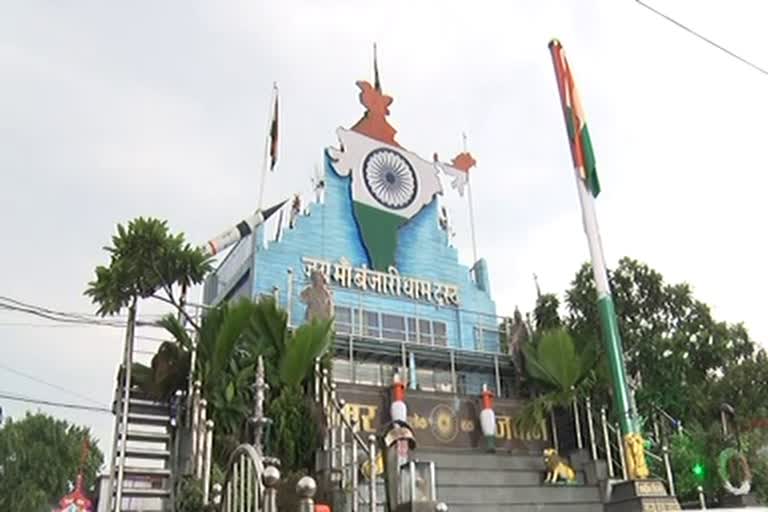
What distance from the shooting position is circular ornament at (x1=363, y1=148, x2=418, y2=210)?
17359mm

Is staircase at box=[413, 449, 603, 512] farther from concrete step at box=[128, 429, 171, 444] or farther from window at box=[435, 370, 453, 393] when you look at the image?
window at box=[435, 370, 453, 393]

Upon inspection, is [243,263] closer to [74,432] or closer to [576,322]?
[576,322]

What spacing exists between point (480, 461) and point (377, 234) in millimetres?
8759

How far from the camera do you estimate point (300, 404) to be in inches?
343

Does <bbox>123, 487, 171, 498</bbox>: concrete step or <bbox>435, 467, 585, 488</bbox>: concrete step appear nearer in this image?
<bbox>123, 487, 171, 498</bbox>: concrete step

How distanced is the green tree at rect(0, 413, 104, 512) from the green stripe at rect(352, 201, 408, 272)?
12.8 m

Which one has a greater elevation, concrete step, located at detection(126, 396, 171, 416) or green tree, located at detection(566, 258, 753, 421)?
green tree, located at detection(566, 258, 753, 421)

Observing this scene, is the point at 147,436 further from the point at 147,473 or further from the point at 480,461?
the point at 480,461

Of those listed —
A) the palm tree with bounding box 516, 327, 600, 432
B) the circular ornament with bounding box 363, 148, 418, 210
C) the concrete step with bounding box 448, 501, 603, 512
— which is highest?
the circular ornament with bounding box 363, 148, 418, 210

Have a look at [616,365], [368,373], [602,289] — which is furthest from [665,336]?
[368,373]

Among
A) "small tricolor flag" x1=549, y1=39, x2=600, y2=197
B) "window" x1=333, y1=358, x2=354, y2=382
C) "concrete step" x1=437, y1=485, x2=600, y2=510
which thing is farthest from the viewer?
"window" x1=333, y1=358, x2=354, y2=382

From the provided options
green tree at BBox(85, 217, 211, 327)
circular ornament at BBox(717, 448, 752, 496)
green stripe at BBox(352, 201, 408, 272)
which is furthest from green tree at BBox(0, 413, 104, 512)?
circular ornament at BBox(717, 448, 752, 496)

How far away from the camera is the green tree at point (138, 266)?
933 centimetres

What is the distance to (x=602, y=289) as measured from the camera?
11148 millimetres
